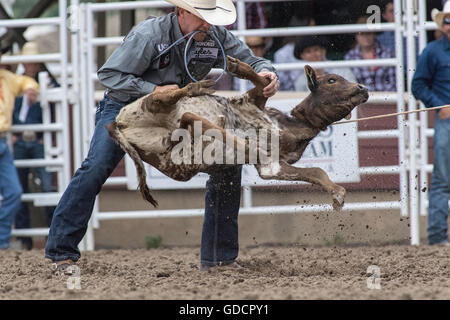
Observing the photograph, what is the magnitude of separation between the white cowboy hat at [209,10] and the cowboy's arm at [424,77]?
2.56m

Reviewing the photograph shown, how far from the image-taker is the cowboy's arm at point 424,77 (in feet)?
21.6

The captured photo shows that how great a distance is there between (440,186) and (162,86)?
10.7ft

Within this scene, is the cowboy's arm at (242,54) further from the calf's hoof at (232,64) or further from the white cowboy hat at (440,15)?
the white cowboy hat at (440,15)

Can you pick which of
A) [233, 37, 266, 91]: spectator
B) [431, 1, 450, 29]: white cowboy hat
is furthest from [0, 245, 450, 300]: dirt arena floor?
[431, 1, 450, 29]: white cowboy hat

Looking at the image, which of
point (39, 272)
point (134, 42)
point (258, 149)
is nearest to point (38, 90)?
point (39, 272)

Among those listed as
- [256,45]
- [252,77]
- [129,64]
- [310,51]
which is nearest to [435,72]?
[310,51]

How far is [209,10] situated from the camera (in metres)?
4.42

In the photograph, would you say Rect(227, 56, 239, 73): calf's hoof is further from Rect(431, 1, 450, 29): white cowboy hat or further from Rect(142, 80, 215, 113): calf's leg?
Rect(431, 1, 450, 29): white cowboy hat

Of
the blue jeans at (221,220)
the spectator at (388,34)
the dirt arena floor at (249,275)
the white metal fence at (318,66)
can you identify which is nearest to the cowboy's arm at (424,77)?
the white metal fence at (318,66)

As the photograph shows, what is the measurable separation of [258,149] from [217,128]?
31 centimetres

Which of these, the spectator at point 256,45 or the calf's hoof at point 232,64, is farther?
→ the spectator at point 256,45

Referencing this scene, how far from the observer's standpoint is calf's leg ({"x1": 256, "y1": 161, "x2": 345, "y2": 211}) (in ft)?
13.0

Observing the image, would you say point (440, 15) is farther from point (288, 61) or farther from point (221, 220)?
point (221, 220)

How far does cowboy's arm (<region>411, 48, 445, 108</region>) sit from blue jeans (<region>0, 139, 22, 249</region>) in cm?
364
